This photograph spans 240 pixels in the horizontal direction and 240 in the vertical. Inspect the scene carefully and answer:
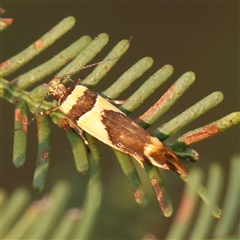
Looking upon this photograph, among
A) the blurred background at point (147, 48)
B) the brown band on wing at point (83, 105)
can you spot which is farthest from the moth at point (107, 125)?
the blurred background at point (147, 48)

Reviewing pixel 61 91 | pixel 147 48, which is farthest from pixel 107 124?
pixel 147 48

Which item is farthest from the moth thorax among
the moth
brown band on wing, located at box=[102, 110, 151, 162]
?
brown band on wing, located at box=[102, 110, 151, 162]

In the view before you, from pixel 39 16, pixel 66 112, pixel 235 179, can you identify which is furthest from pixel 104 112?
pixel 39 16

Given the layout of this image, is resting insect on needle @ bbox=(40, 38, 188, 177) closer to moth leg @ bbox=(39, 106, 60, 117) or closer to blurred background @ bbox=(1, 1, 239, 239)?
moth leg @ bbox=(39, 106, 60, 117)

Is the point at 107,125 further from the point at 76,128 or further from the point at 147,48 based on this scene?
the point at 147,48

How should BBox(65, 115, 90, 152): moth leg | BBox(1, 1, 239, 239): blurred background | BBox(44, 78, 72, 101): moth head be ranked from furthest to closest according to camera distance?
BBox(1, 1, 239, 239): blurred background, BBox(44, 78, 72, 101): moth head, BBox(65, 115, 90, 152): moth leg

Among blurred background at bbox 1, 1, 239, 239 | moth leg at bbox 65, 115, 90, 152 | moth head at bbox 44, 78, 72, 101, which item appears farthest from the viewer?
blurred background at bbox 1, 1, 239, 239

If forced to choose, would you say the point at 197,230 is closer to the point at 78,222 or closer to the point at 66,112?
the point at 78,222
